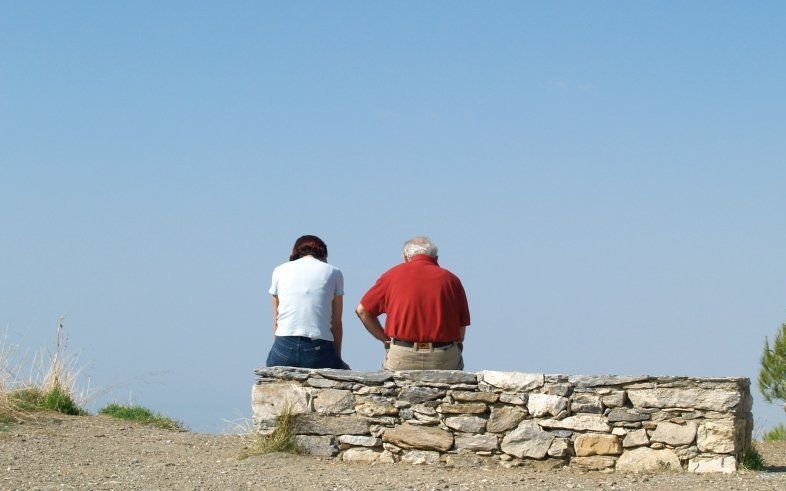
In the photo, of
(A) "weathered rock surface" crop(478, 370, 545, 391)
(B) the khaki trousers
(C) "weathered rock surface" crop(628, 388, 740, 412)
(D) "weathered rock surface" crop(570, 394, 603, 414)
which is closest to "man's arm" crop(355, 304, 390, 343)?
(B) the khaki trousers

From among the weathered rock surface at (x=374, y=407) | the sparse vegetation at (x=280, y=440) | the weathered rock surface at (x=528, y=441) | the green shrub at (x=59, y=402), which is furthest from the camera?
the green shrub at (x=59, y=402)

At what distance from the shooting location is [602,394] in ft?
25.6

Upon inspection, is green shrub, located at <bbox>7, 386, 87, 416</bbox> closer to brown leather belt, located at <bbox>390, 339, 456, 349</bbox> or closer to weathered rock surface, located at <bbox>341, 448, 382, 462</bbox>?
weathered rock surface, located at <bbox>341, 448, 382, 462</bbox>

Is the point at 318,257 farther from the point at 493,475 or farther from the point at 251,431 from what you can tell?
the point at 493,475

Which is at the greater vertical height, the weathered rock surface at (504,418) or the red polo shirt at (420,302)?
the red polo shirt at (420,302)

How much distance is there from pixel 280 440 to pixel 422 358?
148cm

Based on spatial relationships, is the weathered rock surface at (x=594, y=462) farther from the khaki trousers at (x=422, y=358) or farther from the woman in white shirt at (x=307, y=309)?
the woman in white shirt at (x=307, y=309)

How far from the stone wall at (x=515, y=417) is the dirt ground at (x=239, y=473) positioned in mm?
158

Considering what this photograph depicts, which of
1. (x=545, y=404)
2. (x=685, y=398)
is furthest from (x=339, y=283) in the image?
(x=685, y=398)

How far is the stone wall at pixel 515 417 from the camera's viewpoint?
25.2 feet

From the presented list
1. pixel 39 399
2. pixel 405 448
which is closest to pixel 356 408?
pixel 405 448

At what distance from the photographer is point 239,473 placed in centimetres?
754

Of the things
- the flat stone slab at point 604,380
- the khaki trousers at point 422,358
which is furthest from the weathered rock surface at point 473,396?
the flat stone slab at point 604,380

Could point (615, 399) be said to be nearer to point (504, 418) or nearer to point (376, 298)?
point (504, 418)
